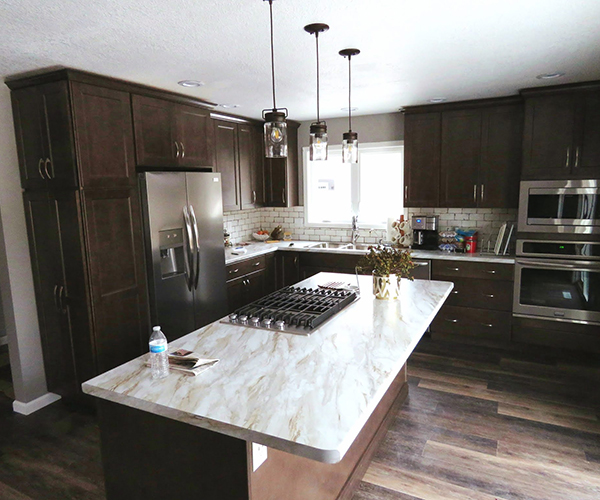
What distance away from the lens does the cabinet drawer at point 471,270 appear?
424 centimetres

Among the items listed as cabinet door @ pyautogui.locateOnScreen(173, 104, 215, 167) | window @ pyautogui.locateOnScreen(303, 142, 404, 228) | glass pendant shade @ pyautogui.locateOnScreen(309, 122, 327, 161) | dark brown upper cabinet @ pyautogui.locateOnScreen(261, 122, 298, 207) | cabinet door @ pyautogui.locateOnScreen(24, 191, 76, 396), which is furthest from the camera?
dark brown upper cabinet @ pyautogui.locateOnScreen(261, 122, 298, 207)

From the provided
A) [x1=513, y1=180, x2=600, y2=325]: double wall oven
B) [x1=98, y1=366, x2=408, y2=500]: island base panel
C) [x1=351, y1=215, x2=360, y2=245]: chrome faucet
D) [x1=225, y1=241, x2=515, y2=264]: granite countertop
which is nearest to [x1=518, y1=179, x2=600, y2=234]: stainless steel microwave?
[x1=513, y1=180, x2=600, y2=325]: double wall oven

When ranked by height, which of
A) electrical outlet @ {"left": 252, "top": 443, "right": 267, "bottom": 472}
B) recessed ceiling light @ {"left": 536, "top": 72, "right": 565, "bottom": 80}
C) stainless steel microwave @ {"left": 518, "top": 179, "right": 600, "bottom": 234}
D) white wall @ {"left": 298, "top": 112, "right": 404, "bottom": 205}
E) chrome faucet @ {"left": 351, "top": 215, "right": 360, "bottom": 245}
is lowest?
electrical outlet @ {"left": 252, "top": 443, "right": 267, "bottom": 472}

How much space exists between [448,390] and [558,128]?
8.21ft

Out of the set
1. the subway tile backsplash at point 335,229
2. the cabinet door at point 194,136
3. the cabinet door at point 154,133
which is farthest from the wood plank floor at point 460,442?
the cabinet door at point 194,136

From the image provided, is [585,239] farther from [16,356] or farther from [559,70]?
[16,356]

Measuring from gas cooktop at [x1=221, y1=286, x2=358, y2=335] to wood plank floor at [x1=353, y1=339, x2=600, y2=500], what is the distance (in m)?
0.99

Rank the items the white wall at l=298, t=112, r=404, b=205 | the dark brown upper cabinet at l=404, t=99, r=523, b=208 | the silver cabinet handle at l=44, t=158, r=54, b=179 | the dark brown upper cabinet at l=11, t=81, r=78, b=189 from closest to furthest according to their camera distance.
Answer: the dark brown upper cabinet at l=11, t=81, r=78, b=189 → the silver cabinet handle at l=44, t=158, r=54, b=179 → the dark brown upper cabinet at l=404, t=99, r=523, b=208 → the white wall at l=298, t=112, r=404, b=205

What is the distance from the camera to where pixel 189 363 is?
1899mm

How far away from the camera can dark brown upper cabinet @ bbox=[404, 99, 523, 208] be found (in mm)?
4371

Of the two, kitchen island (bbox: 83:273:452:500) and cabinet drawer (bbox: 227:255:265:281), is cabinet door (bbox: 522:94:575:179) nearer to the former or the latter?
kitchen island (bbox: 83:273:452:500)

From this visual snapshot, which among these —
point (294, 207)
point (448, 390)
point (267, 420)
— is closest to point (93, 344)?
point (267, 420)

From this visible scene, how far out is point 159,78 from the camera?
331 centimetres

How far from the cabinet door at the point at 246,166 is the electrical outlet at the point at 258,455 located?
379 centimetres
